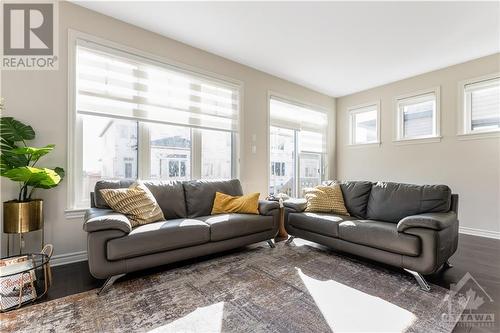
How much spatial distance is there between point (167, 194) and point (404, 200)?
2732 millimetres

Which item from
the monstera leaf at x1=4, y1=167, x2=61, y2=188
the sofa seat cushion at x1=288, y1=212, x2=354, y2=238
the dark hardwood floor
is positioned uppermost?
the monstera leaf at x1=4, y1=167, x2=61, y2=188

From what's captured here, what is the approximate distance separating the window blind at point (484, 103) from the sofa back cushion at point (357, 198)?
7.76 ft

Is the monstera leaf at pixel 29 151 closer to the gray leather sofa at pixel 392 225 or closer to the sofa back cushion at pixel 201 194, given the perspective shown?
the sofa back cushion at pixel 201 194

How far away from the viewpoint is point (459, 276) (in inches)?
89.1

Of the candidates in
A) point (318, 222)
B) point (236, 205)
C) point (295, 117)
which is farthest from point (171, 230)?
point (295, 117)

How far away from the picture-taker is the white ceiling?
2.67 meters

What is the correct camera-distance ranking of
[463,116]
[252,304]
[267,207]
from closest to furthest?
[252,304] → [267,207] → [463,116]

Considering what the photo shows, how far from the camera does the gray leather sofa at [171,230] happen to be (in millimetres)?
1963

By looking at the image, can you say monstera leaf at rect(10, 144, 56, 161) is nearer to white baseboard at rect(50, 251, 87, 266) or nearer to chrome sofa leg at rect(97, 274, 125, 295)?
white baseboard at rect(50, 251, 87, 266)

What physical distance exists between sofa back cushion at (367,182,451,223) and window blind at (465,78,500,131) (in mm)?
2216

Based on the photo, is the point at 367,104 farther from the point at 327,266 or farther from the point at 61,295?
the point at 61,295

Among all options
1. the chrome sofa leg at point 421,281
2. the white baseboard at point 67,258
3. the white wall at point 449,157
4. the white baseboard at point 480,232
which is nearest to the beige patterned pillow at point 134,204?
the white baseboard at point 67,258

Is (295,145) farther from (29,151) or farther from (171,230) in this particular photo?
(29,151)

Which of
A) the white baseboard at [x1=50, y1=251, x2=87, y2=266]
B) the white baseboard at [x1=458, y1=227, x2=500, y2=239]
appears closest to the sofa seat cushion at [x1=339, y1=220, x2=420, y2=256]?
the white baseboard at [x1=458, y1=227, x2=500, y2=239]
